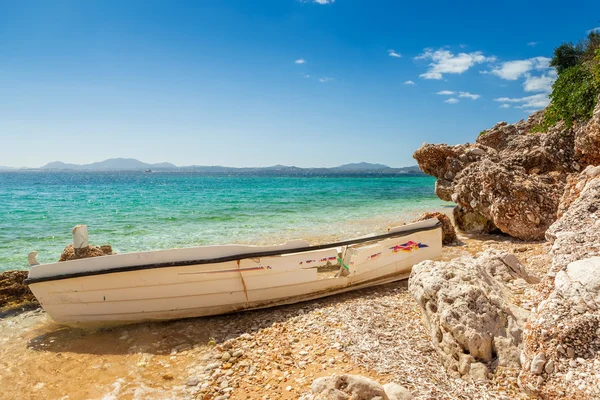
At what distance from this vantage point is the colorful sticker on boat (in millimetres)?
7015

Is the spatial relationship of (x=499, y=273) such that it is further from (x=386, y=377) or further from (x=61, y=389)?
(x=61, y=389)

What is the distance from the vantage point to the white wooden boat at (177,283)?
548 cm

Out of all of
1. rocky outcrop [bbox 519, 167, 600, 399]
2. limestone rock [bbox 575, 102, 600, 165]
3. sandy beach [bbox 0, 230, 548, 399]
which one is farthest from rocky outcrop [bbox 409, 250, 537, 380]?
limestone rock [bbox 575, 102, 600, 165]

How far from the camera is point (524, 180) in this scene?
9625 millimetres

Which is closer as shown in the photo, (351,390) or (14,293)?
(351,390)

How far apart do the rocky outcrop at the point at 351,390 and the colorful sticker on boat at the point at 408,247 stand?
4.22 meters

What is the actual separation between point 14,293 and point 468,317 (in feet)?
26.2

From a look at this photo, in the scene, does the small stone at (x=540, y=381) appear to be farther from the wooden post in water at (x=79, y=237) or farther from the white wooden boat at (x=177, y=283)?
the wooden post in water at (x=79, y=237)

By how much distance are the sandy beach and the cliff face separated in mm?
3638

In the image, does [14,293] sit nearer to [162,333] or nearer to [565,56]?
[162,333]

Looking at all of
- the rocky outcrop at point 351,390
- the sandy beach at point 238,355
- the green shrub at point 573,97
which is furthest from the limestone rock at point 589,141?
the rocky outcrop at point 351,390

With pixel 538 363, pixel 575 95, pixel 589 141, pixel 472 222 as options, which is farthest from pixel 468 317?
pixel 575 95

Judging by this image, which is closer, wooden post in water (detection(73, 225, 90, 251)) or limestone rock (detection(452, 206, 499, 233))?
wooden post in water (detection(73, 225, 90, 251))

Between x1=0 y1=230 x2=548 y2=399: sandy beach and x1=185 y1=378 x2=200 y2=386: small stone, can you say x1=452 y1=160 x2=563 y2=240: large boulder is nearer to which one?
x1=0 y1=230 x2=548 y2=399: sandy beach
